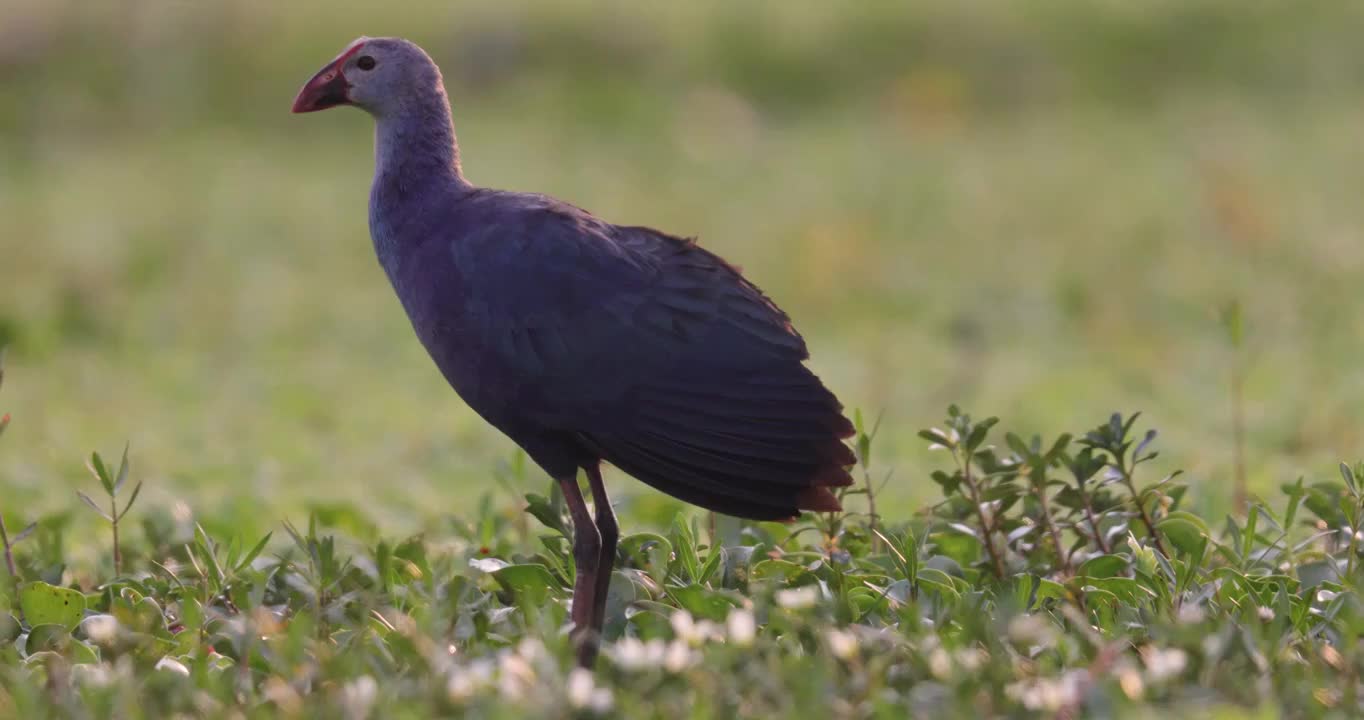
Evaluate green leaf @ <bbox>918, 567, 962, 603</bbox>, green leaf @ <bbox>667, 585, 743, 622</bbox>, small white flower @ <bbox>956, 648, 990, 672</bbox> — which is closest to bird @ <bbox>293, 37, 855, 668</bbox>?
green leaf @ <bbox>667, 585, 743, 622</bbox>

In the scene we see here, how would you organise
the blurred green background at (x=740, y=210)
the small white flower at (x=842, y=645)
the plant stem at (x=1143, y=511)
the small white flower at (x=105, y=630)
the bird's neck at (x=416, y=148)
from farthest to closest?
the blurred green background at (x=740, y=210) → the bird's neck at (x=416, y=148) → the plant stem at (x=1143, y=511) → the small white flower at (x=105, y=630) → the small white flower at (x=842, y=645)

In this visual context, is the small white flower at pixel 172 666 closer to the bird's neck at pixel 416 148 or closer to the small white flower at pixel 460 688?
the small white flower at pixel 460 688

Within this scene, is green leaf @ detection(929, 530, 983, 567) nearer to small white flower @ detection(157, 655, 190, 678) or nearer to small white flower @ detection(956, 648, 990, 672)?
small white flower @ detection(956, 648, 990, 672)

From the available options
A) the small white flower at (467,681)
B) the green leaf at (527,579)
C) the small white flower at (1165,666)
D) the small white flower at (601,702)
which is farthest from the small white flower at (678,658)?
the green leaf at (527,579)

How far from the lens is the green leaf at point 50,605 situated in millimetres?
3502

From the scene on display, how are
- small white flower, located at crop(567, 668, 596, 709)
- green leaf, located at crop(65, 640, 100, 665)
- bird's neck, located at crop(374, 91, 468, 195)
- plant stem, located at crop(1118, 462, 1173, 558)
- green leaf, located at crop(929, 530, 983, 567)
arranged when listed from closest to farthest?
small white flower, located at crop(567, 668, 596, 709)
green leaf, located at crop(65, 640, 100, 665)
plant stem, located at crop(1118, 462, 1173, 558)
bird's neck, located at crop(374, 91, 468, 195)
green leaf, located at crop(929, 530, 983, 567)

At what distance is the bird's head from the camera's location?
3.85 metres

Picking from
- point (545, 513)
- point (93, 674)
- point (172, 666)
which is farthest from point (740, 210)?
point (93, 674)

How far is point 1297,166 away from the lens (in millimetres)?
10445

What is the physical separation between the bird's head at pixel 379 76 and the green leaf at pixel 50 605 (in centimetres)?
124

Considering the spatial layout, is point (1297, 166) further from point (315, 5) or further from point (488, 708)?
point (488, 708)

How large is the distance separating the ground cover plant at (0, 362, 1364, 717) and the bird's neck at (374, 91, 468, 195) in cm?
76

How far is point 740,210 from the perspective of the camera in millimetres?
10188

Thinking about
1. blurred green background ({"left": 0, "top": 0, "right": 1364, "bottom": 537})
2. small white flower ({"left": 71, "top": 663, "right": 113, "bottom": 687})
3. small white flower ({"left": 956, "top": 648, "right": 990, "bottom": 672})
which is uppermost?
blurred green background ({"left": 0, "top": 0, "right": 1364, "bottom": 537})
